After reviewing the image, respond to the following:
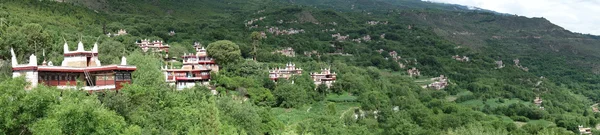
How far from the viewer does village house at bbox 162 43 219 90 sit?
177 ft

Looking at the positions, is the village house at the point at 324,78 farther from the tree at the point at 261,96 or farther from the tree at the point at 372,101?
the tree at the point at 261,96

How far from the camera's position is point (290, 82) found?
214 ft

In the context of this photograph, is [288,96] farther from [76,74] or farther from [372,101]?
[76,74]

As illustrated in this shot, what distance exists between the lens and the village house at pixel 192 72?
5406 centimetres

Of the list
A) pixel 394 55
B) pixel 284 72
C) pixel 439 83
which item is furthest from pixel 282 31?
pixel 284 72

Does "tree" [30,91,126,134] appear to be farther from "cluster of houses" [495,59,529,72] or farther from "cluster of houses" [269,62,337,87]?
"cluster of houses" [495,59,529,72]

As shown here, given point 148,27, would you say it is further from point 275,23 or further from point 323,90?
point 275,23

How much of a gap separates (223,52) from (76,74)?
24334 mm

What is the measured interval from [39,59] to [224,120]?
16.9 meters

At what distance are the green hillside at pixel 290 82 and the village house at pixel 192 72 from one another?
4.26ft

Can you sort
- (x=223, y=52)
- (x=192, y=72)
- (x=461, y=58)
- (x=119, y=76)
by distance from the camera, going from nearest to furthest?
(x=119, y=76)
(x=192, y=72)
(x=223, y=52)
(x=461, y=58)

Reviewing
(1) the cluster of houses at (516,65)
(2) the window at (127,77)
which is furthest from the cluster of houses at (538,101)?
(2) the window at (127,77)

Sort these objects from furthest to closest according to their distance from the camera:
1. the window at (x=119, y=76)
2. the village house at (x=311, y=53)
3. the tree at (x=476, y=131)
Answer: the village house at (x=311, y=53)
the tree at (x=476, y=131)
the window at (x=119, y=76)

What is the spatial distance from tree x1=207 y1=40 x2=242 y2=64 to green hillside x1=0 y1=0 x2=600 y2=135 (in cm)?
30
